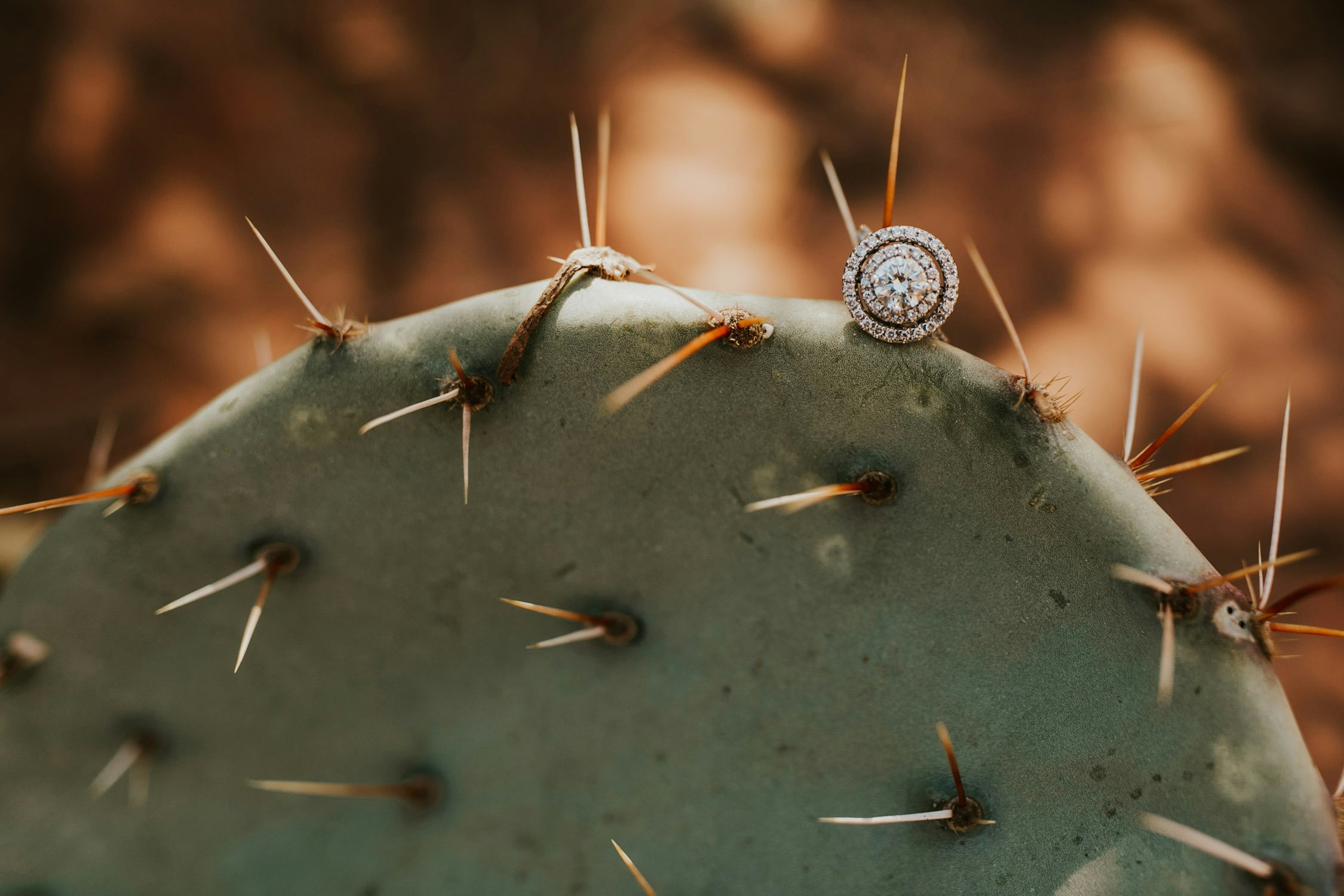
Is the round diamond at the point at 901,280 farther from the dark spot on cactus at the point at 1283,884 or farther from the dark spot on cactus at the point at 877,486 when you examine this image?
the dark spot on cactus at the point at 1283,884

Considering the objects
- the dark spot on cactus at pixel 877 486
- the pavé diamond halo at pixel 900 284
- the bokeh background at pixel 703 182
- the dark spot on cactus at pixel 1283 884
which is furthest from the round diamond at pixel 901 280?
the bokeh background at pixel 703 182

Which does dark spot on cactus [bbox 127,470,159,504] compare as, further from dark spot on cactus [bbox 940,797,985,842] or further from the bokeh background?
the bokeh background

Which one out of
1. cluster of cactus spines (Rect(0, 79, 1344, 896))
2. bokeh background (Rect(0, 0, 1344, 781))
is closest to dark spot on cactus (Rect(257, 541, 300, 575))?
cluster of cactus spines (Rect(0, 79, 1344, 896))

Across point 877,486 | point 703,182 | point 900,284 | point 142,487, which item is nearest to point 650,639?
point 877,486

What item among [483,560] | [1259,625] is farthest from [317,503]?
[1259,625]

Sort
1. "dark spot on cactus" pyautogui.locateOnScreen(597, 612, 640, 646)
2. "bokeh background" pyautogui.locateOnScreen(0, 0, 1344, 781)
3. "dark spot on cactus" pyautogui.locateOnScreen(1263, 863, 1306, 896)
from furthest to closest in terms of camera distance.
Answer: "bokeh background" pyautogui.locateOnScreen(0, 0, 1344, 781), "dark spot on cactus" pyautogui.locateOnScreen(597, 612, 640, 646), "dark spot on cactus" pyautogui.locateOnScreen(1263, 863, 1306, 896)

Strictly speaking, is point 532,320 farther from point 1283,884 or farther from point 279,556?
point 1283,884

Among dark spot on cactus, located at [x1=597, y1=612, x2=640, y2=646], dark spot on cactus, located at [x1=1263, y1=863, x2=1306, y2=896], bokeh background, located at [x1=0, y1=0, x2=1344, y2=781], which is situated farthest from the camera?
bokeh background, located at [x1=0, y1=0, x2=1344, y2=781]
